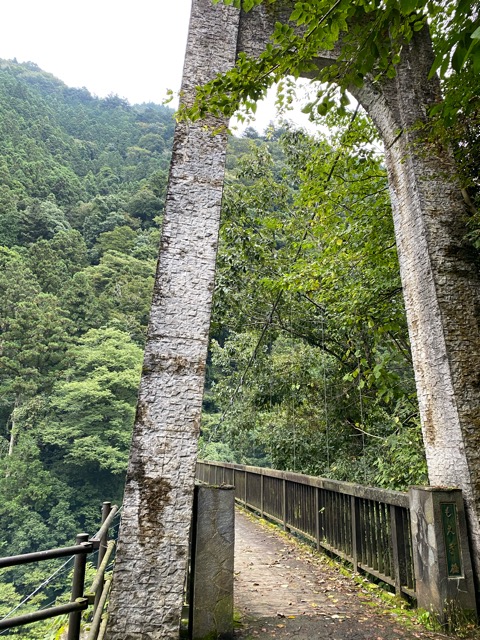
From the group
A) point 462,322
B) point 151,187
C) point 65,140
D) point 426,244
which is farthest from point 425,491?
point 65,140

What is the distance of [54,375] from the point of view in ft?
92.7

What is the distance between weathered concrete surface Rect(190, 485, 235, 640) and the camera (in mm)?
2797

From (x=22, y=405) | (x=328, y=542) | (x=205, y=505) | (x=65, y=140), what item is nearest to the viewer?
(x=205, y=505)

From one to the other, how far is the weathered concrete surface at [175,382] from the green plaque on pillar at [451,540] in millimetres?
1858

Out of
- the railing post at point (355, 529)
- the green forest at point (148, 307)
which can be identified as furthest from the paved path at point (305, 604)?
the green forest at point (148, 307)

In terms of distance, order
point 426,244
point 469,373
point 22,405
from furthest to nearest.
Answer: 1. point 22,405
2. point 426,244
3. point 469,373

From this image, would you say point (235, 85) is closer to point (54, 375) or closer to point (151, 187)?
point (54, 375)

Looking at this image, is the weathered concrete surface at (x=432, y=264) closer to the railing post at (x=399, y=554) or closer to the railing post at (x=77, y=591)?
the railing post at (x=399, y=554)

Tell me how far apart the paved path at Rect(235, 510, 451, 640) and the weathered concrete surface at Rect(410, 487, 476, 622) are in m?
0.23

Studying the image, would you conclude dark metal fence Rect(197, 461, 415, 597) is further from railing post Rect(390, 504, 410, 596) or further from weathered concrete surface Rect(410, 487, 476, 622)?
weathered concrete surface Rect(410, 487, 476, 622)

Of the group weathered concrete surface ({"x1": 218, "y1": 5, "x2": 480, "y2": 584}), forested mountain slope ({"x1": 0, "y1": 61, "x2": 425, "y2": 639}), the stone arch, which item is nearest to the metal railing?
the stone arch

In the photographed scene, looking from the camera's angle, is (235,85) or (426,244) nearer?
(235,85)

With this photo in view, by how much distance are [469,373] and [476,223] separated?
4.18ft

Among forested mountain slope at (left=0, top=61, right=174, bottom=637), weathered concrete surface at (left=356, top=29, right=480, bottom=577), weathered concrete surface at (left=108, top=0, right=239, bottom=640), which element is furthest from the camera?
forested mountain slope at (left=0, top=61, right=174, bottom=637)
